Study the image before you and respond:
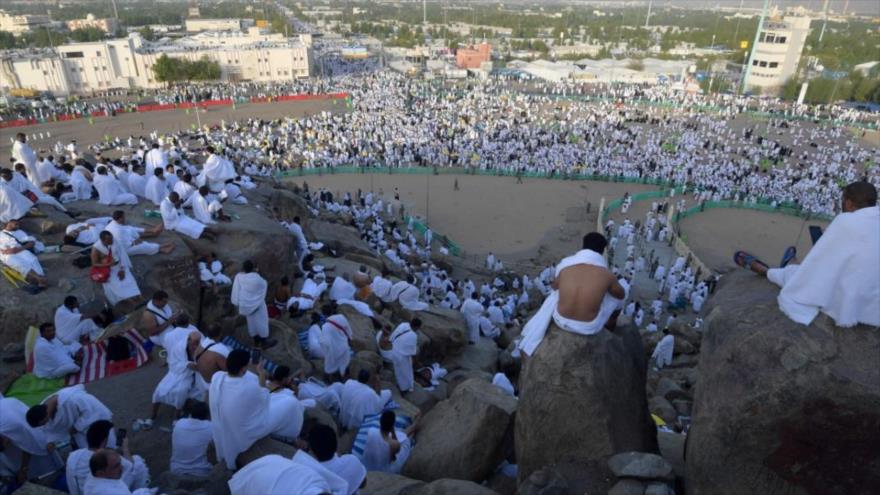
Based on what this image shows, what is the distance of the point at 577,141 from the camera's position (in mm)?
34188

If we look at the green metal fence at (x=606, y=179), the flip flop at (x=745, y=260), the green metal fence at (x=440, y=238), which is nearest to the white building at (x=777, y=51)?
the green metal fence at (x=606, y=179)

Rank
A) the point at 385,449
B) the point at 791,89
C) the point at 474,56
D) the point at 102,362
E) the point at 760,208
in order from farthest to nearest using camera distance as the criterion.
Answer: the point at 474,56, the point at 791,89, the point at 760,208, the point at 102,362, the point at 385,449

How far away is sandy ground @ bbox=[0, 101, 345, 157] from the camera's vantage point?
32.8m

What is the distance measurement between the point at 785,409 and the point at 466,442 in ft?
8.61

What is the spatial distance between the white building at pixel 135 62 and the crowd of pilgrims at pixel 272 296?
24.3 metres

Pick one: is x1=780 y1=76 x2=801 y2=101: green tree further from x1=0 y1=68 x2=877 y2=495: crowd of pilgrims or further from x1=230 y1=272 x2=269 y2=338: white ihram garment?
x1=230 y1=272 x2=269 y2=338: white ihram garment

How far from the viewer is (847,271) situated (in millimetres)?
3006

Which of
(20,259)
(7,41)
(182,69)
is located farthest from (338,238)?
(7,41)

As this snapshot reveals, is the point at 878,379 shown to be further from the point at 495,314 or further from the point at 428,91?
the point at 428,91

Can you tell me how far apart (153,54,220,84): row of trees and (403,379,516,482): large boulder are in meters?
55.1

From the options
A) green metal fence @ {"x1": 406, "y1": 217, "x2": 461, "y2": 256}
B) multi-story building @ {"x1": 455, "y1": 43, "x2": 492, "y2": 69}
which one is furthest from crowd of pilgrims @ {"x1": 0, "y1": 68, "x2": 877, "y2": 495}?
multi-story building @ {"x1": 455, "y1": 43, "x2": 492, "y2": 69}

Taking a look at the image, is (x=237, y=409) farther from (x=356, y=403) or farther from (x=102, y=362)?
(x=102, y=362)

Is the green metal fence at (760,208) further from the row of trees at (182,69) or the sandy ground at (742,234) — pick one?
the row of trees at (182,69)

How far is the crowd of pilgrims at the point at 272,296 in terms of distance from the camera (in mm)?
3805
